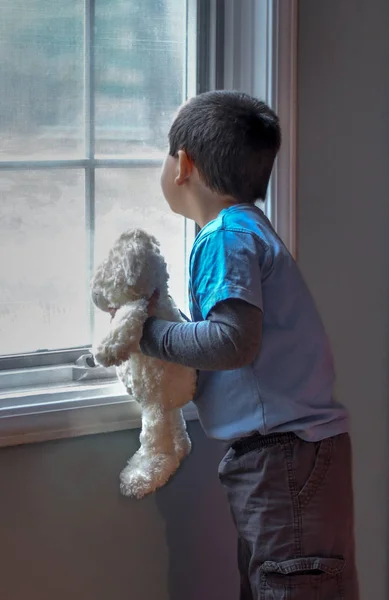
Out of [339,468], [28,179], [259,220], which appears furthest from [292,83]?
[339,468]

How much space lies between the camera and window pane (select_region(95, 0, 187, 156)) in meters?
1.39

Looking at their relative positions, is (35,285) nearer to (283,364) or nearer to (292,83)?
(283,364)

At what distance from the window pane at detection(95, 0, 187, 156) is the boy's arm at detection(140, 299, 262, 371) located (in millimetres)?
434

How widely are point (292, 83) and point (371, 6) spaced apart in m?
0.25

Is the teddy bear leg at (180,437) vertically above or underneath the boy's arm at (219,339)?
underneath

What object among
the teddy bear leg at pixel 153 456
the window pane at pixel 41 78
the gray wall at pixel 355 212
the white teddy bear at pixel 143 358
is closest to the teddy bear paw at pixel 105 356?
the white teddy bear at pixel 143 358

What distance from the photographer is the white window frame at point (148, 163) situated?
129 centimetres

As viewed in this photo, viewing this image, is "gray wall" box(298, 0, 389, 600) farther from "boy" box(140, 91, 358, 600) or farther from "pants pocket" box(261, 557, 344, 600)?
"pants pocket" box(261, 557, 344, 600)

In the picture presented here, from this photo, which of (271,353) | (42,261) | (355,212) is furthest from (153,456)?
(355,212)

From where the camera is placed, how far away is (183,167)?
4.01 ft

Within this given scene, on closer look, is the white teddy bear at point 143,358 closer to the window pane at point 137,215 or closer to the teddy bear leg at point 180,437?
the teddy bear leg at point 180,437

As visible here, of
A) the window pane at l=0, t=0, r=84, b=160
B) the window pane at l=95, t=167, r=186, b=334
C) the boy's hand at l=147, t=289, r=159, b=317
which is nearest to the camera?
the boy's hand at l=147, t=289, r=159, b=317

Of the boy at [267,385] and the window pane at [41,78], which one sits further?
the window pane at [41,78]

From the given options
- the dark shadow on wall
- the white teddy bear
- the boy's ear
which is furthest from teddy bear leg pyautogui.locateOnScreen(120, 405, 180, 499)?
the boy's ear
